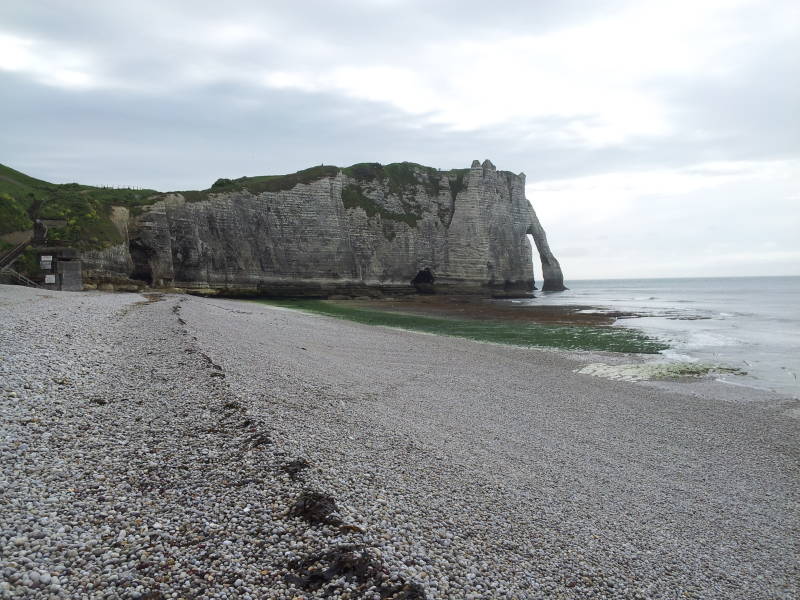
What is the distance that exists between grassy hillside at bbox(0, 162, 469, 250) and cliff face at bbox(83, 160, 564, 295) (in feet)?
1.29

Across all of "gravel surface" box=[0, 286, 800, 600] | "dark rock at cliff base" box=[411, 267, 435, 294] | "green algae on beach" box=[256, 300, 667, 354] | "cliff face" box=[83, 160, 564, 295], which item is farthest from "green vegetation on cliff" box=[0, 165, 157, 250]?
"dark rock at cliff base" box=[411, 267, 435, 294]

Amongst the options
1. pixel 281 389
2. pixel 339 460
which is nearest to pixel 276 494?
pixel 339 460

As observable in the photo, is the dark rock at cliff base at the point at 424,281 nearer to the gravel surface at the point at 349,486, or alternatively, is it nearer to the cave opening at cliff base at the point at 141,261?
the cave opening at cliff base at the point at 141,261

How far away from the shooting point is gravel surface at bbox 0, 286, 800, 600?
14.2 ft

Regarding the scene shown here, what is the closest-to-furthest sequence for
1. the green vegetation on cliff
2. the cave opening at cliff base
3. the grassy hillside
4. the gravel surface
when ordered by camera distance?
the gravel surface < the green vegetation on cliff < the grassy hillside < the cave opening at cliff base

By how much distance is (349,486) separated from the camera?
5.99 meters

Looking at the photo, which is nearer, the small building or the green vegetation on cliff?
the small building

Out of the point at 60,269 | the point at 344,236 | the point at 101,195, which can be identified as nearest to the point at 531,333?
the point at 60,269

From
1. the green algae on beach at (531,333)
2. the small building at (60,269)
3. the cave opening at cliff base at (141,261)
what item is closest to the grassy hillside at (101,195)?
the small building at (60,269)

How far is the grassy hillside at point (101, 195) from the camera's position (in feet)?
126

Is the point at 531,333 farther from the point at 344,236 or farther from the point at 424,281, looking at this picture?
the point at 424,281

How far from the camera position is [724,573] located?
→ 5.95 meters

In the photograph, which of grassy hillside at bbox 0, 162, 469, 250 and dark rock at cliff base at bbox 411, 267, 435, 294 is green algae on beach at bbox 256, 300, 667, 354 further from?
dark rock at cliff base at bbox 411, 267, 435, 294

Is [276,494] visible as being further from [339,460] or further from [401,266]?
[401,266]
